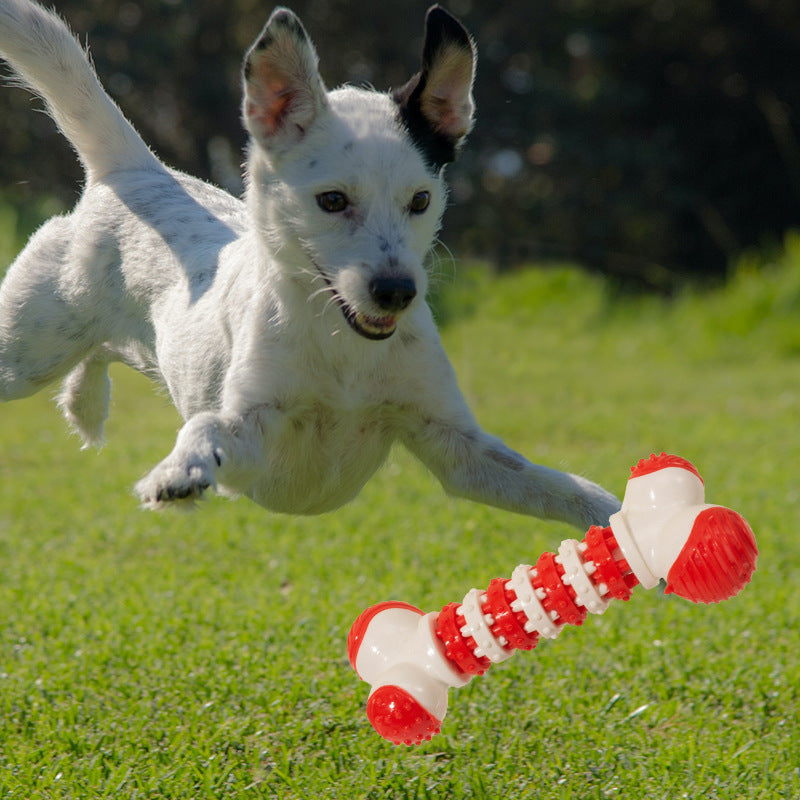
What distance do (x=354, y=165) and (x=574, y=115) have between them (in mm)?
15468

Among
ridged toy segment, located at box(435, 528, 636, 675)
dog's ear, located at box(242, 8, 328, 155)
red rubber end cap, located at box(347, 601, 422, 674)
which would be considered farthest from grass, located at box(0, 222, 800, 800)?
dog's ear, located at box(242, 8, 328, 155)

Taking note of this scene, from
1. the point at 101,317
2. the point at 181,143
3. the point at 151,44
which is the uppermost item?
the point at 101,317

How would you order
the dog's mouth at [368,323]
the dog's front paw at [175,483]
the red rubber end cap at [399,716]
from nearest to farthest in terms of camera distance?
the dog's front paw at [175,483]
the red rubber end cap at [399,716]
the dog's mouth at [368,323]

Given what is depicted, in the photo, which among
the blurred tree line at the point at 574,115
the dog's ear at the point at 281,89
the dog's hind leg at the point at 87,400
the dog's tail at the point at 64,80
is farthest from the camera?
the blurred tree line at the point at 574,115

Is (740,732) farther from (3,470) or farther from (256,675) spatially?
(3,470)

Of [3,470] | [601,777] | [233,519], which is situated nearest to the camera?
[601,777]

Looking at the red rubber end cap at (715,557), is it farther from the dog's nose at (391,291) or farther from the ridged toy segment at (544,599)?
the dog's nose at (391,291)

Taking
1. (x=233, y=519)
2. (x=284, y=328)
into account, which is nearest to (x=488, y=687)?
(x=284, y=328)

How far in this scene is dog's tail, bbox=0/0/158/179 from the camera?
15.1 ft

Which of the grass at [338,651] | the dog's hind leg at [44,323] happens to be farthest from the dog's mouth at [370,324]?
the dog's hind leg at [44,323]

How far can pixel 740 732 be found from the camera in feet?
14.2

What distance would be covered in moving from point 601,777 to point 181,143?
14.6 metres

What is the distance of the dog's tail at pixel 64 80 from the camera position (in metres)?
4.61

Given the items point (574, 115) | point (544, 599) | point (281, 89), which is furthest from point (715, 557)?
point (574, 115)
